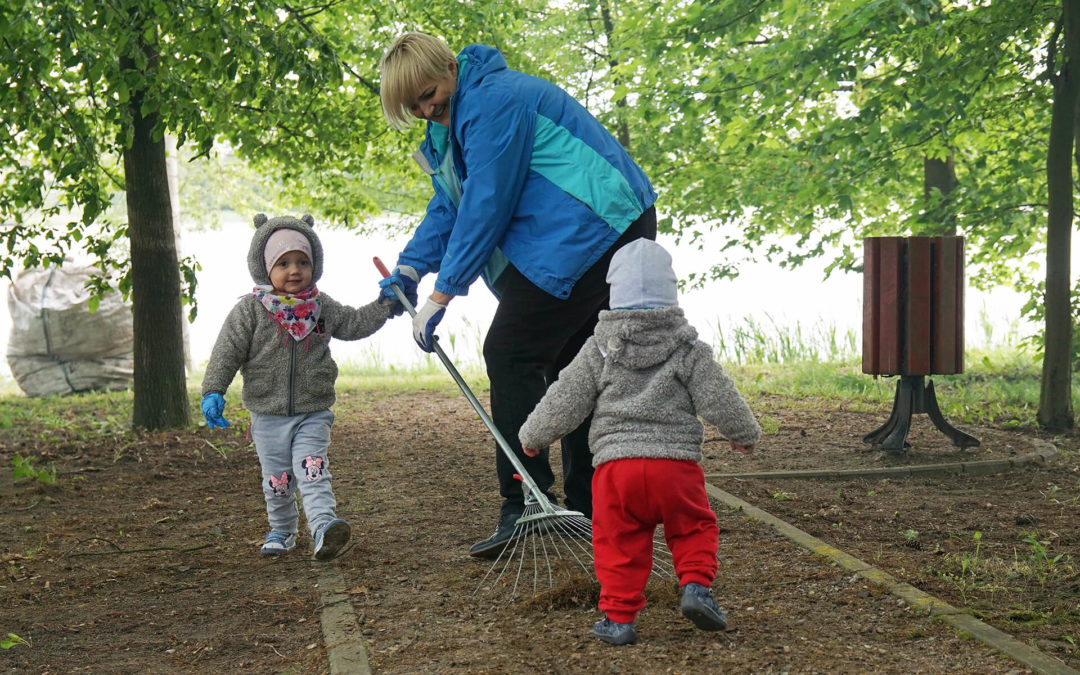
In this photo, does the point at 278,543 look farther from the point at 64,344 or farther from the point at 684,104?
the point at 64,344

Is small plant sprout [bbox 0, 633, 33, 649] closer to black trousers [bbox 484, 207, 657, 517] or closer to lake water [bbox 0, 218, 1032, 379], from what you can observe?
black trousers [bbox 484, 207, 657, 517]

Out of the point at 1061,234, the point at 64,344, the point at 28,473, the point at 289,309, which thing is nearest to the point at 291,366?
the point at 289,309

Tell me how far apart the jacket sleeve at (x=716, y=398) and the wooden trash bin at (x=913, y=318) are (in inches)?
132

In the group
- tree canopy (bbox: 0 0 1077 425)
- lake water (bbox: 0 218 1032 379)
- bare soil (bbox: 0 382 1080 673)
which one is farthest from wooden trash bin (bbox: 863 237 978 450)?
lake water (bbox: 0 218 1032 379)

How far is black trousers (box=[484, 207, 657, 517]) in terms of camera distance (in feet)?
13.1

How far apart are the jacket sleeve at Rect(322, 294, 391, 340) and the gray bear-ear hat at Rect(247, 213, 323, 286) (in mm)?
149

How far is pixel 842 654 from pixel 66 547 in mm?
3514

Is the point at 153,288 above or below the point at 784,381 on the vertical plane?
above

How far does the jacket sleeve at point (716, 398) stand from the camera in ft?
9.88

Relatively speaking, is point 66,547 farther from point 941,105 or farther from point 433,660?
point 941,105

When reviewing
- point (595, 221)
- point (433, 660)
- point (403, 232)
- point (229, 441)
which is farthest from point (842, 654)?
point (403, 232)

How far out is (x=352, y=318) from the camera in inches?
173

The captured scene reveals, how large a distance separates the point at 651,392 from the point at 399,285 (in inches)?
63.0

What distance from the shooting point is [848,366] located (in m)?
11.0
